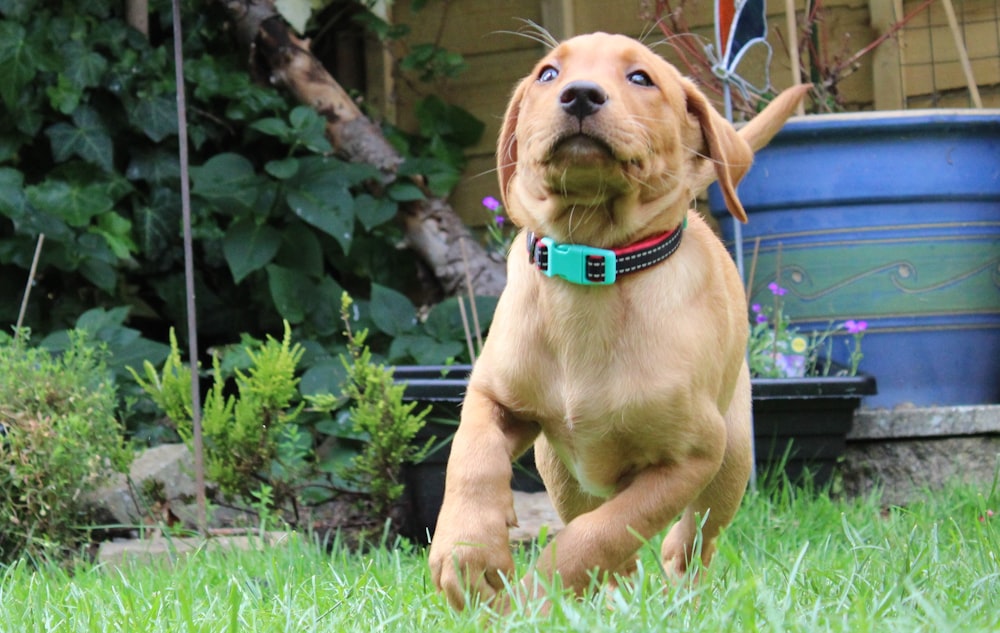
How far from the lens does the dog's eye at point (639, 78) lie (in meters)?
2.06

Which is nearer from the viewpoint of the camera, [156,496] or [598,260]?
[598,260]

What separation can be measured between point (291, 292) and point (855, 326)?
203 cm

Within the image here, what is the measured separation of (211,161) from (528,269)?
109 inches

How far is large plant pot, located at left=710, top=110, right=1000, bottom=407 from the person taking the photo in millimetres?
4016

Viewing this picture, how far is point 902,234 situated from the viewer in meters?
4.05

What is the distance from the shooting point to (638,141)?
194cm

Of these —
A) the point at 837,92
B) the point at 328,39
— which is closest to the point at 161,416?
the point at 328,39

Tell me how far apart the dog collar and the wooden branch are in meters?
2.72

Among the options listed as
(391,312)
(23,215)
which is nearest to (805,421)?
(391,312)

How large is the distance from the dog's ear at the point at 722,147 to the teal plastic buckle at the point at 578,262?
0.89 feet

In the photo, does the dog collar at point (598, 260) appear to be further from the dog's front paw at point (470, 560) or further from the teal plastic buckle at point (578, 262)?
the dog's front paw at point (470, 560)

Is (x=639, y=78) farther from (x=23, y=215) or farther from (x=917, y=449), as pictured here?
(x=23, y=215)

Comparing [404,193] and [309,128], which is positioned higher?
[309,128]

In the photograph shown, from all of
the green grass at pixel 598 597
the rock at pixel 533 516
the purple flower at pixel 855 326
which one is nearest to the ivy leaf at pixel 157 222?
the rock at pixel 533 516
